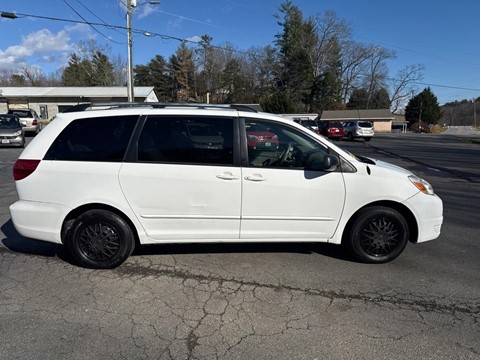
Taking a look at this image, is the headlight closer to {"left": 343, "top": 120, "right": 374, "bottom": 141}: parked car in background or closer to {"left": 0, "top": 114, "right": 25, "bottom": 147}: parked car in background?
{"left": 0, "top": 114, "right": 25, "bottom": 147}: parked car in background

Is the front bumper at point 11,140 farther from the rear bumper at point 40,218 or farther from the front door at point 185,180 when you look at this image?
the front door at point 185,180

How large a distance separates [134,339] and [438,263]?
137 inches

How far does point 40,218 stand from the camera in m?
3.59

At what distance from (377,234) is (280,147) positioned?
151 centimetres

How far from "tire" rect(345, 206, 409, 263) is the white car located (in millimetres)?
12

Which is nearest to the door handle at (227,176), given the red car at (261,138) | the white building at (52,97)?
the red car at (261,138)

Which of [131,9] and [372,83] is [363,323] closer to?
[131,9]

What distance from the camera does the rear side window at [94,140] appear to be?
3.56m

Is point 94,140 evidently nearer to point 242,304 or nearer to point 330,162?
point 242,304

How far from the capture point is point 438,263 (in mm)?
3893

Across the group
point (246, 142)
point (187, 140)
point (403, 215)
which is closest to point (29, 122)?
point (187, 140)

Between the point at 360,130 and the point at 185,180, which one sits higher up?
the point at 360,130

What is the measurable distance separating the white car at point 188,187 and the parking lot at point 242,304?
1.17 feet

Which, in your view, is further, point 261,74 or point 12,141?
point 261,74
